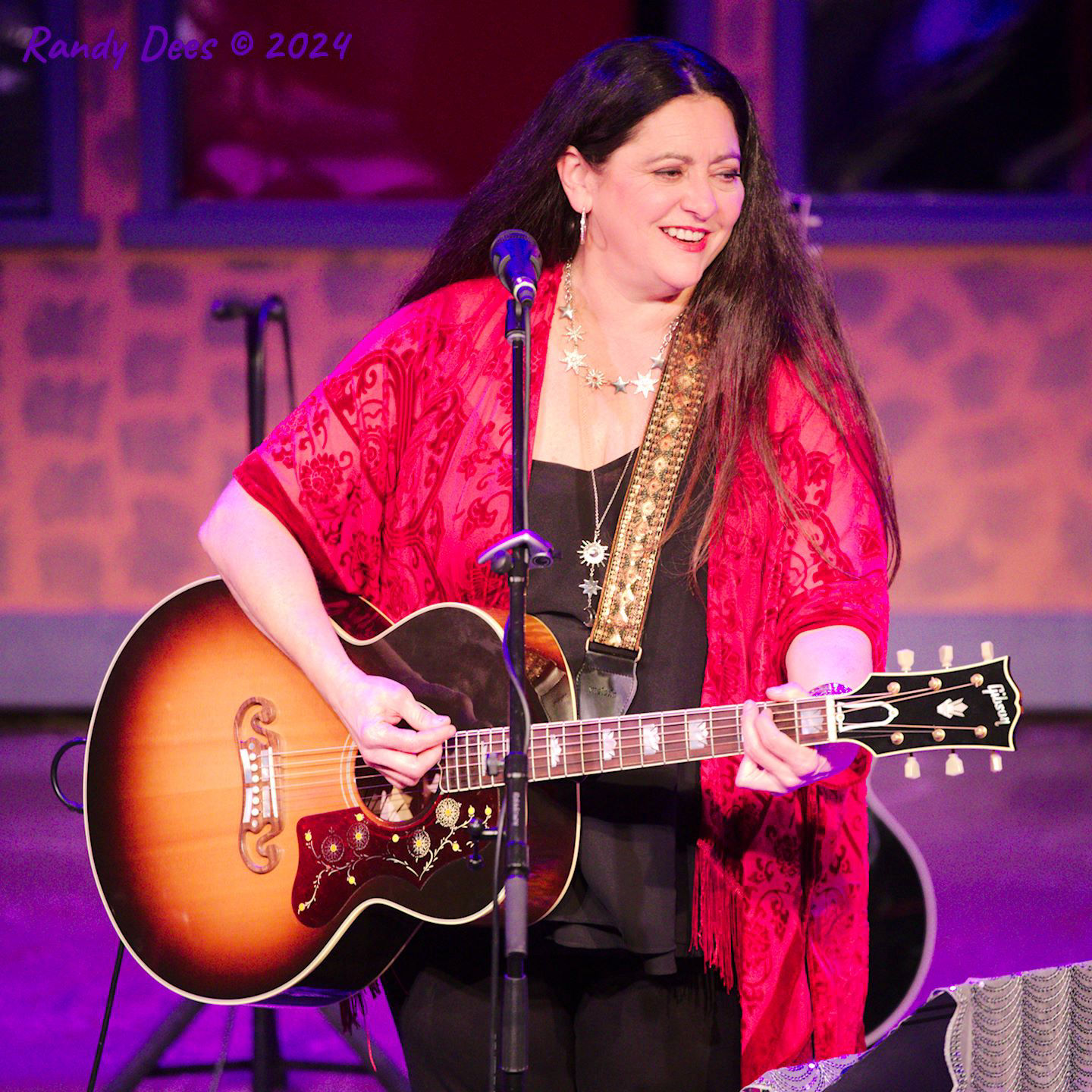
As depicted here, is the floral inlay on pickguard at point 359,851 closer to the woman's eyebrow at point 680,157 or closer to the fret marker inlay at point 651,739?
the fret marker inlay at point 651,739

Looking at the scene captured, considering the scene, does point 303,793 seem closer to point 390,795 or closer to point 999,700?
point 390,795

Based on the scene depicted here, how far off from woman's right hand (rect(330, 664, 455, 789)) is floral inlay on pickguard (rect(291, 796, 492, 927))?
0.07 meters

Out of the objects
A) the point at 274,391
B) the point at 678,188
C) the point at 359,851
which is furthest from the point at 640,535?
the point at 274,391

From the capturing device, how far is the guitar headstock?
173 cm

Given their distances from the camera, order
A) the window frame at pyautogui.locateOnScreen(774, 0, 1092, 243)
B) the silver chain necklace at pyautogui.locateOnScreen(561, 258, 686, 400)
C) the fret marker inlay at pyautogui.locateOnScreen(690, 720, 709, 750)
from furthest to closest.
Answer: the window frame at pyautogui.locateOnScreen(774, 0, 1092, 243), the silver chain necklace at pyautogui.locateOnScreen(561, 258, 686, 400), the fret marker inlay at pyautogui.locateOnScreen(690, 720, 709, 750)

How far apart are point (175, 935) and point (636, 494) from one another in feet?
3.42

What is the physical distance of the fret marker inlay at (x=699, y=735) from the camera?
1.85m

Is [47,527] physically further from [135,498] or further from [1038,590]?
[1038,590]

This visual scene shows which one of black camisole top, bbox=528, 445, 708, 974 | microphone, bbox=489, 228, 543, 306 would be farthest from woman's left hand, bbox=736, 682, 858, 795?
microphone, bbox=489, 228, 543, 306

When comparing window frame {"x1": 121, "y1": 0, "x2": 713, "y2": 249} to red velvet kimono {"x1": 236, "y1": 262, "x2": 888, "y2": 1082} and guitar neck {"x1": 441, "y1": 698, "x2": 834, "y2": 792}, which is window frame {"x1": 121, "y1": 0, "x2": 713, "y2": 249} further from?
guitar neck {"x1": 441, "y1": 698, "x2": 834, "y2": 792}

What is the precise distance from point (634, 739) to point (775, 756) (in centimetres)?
21

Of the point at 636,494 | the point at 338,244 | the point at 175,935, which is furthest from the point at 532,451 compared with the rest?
the point at 338,244

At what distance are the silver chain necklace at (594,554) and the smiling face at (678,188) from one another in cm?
33

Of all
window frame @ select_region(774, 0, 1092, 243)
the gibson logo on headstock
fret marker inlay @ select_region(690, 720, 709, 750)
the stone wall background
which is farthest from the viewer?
the stone wall background
